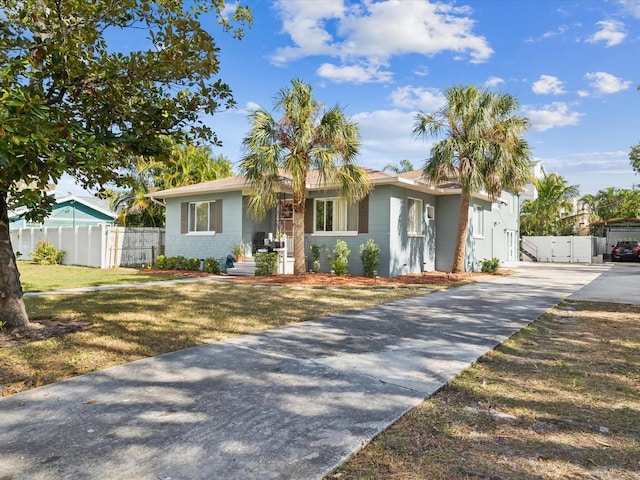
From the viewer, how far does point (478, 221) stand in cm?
2009

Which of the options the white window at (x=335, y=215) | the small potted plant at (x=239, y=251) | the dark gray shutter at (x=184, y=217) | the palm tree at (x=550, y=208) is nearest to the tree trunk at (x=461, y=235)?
the white window at (x=335, y=215)

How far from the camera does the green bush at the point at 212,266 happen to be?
53.9ft

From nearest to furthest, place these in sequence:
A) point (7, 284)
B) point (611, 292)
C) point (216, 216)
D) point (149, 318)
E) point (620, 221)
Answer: point (7, 284), point (149, 318), point (611, 292), point (216, 216), point (620, 221)

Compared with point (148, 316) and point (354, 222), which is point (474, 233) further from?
point (148, 316)

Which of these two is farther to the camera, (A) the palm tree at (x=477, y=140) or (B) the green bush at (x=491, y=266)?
(B) the green bush at (x=491, y=266)

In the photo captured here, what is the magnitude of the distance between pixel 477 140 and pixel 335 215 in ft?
18.4

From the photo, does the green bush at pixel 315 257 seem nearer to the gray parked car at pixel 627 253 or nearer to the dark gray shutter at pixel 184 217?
the dark gray shutter at pixel 184 217

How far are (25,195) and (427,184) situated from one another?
45.4 ft

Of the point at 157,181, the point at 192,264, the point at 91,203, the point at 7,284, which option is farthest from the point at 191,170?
the point at 7,284

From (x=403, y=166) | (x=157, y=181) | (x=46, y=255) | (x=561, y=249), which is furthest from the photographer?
(x=403, y=166)

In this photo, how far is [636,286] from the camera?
13.3 m

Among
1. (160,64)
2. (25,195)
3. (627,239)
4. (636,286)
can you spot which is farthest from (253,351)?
(627,239)

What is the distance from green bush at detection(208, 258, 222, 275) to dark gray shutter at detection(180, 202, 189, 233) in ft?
8.90

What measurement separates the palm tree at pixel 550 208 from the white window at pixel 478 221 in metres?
9.89
